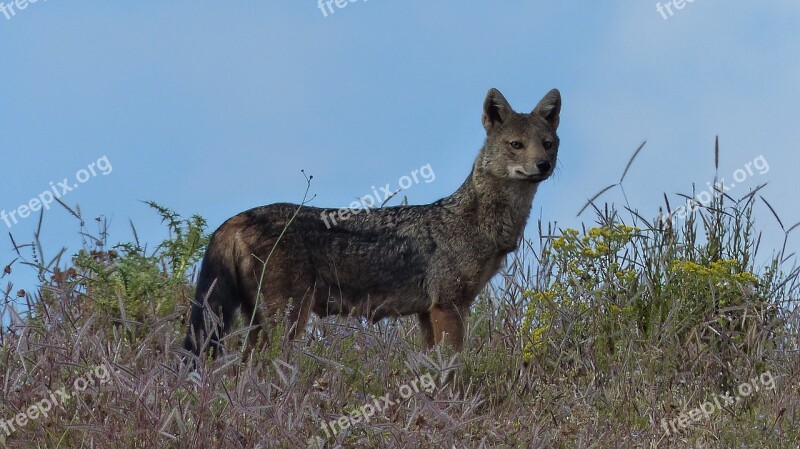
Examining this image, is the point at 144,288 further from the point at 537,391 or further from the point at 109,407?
the point at 109,407

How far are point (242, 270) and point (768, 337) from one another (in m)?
4.24

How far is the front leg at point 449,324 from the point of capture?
8.50 m

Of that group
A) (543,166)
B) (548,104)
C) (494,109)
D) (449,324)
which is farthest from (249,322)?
(548,104)

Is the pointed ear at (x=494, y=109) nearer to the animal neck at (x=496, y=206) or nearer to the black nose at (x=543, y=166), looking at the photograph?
the animal neck at (x=496, y=206)

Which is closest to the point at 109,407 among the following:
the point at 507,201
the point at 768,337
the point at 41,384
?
the point at 41,384

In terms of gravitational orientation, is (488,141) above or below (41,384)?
above

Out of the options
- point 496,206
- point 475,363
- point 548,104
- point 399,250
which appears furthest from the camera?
point 548,104

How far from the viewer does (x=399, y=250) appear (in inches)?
350

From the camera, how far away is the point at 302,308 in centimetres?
843

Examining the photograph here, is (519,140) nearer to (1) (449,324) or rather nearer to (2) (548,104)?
(2) (548,104)

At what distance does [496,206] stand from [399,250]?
93cm

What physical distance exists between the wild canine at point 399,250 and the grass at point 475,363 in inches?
15.6

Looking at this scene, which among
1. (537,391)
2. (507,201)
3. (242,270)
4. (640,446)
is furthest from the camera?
(507,201)

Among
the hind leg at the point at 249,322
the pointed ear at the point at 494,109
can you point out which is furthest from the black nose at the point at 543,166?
the hind leg at the point at 249,322
